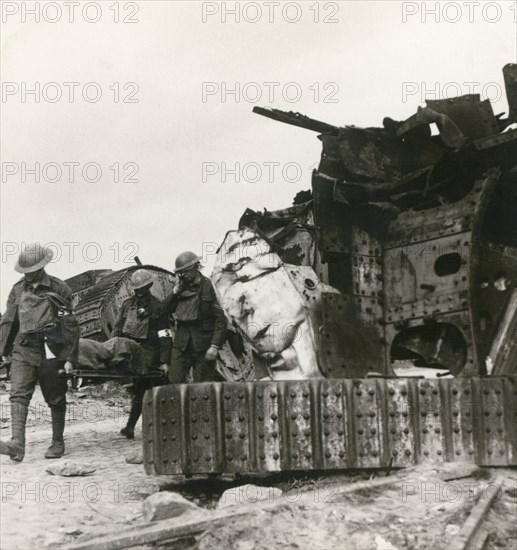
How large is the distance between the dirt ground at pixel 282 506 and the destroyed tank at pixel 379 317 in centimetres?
34

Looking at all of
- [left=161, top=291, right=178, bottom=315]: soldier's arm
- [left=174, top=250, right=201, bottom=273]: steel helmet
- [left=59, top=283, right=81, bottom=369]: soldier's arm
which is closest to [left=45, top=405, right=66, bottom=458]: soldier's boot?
[left=59, top=283, right=81, bottom=369]: soldier's arm

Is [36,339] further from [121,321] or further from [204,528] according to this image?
[204,528]

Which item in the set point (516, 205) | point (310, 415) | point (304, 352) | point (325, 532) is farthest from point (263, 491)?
point (516, 205)

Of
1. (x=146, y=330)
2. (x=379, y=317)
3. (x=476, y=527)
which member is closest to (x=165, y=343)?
(x=146, y=330)

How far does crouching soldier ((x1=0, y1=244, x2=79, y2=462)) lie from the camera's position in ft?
28.9

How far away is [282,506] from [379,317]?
3.03 metres

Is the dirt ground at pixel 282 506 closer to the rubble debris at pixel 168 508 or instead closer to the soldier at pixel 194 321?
the rubble debris at pixel 168 508

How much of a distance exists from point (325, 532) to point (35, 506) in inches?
104

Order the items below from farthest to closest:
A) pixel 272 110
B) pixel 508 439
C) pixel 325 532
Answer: pixel 272 110
pixel 508 439
pixel 325 532

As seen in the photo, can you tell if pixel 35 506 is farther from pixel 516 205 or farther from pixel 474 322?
pixel 516 205

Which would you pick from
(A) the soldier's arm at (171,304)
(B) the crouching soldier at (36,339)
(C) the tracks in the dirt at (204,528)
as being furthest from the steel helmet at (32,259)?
(C) the tracks in the dirt at (204,528)

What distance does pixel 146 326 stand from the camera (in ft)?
33.2

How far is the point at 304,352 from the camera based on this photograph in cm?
873

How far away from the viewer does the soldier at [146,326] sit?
33.3ft
